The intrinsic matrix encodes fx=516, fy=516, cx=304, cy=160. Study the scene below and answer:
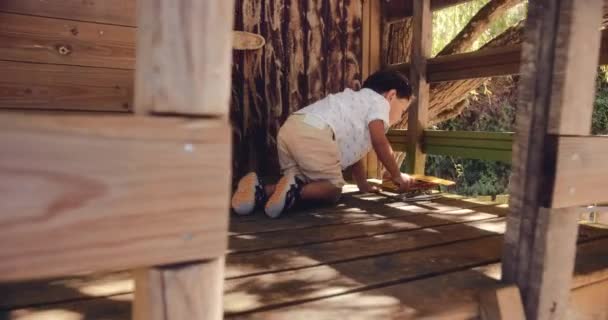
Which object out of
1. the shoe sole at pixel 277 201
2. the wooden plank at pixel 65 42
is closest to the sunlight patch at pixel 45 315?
the shoe sole at pixel 277 201

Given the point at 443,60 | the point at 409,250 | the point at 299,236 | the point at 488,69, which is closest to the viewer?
the point at 409,250

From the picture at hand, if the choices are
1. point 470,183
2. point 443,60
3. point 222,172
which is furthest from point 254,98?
point 470,183

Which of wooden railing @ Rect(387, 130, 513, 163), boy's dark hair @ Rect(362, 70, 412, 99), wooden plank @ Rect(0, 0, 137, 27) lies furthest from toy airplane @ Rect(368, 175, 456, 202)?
wooden plank @ Rect(0, 0, 137, 27)

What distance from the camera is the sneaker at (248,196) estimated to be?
3.16 m

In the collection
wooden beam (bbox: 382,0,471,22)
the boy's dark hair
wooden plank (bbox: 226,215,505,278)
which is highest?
wooden beam (bbox: 382,0,471,22)

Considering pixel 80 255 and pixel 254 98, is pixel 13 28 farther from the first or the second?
pixel 80 255

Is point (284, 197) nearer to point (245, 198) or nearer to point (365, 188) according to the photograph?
Result: point (245, 198)

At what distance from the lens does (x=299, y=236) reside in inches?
100

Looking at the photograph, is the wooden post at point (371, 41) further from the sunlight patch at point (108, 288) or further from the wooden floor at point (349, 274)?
the sunlight patch at point (108, 288)

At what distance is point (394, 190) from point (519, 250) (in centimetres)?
199

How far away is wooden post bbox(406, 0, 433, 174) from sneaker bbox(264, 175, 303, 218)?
135 centimetres

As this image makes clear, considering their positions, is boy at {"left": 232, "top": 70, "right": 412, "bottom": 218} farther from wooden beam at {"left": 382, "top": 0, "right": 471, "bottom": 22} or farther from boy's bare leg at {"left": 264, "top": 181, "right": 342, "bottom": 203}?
wooden beam at {"left": 382, "top": 0, "right": 471, "bottom": 22}

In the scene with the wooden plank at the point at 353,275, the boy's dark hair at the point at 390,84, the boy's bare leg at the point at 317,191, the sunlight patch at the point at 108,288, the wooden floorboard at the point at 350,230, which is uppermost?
the boy's dark hair at the point at 390,84

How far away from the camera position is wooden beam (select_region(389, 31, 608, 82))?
3.41m
